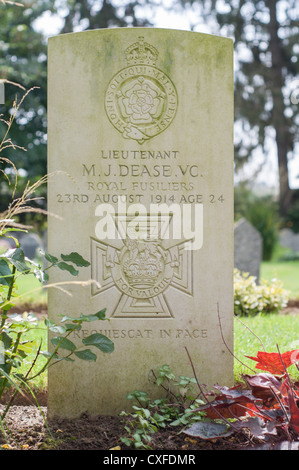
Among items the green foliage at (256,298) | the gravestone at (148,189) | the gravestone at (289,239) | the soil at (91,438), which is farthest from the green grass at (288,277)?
the gravestone at (289,239)

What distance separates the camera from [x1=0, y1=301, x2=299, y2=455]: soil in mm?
2432

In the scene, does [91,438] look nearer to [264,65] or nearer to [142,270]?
[142,270]

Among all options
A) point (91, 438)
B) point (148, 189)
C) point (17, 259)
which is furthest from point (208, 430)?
point (148, 189)

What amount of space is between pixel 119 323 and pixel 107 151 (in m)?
1.07

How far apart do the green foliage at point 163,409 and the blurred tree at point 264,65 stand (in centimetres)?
1920

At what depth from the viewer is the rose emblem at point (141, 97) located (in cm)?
306

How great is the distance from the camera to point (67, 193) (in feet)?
9.95

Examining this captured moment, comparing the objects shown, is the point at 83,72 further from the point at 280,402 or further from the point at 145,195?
the point at 280,402

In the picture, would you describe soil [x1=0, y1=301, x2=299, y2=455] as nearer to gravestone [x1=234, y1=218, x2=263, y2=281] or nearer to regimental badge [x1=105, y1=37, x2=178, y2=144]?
regimental badge [x1=105, y1=37, x2=178, y2=144]

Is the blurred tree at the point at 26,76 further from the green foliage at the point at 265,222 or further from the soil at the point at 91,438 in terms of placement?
the soil at the point at 91,438

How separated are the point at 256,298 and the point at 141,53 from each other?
3889mm

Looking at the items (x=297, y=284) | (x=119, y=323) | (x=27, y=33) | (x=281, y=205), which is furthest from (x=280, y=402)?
(x=281, y=205)

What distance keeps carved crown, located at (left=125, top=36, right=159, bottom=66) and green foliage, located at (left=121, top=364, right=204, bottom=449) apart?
1.88 m

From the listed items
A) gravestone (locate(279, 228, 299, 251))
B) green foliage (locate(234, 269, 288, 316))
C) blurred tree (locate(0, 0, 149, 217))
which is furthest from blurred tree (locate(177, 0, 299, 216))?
green foliage (locate(234, 269, 288, 316))
